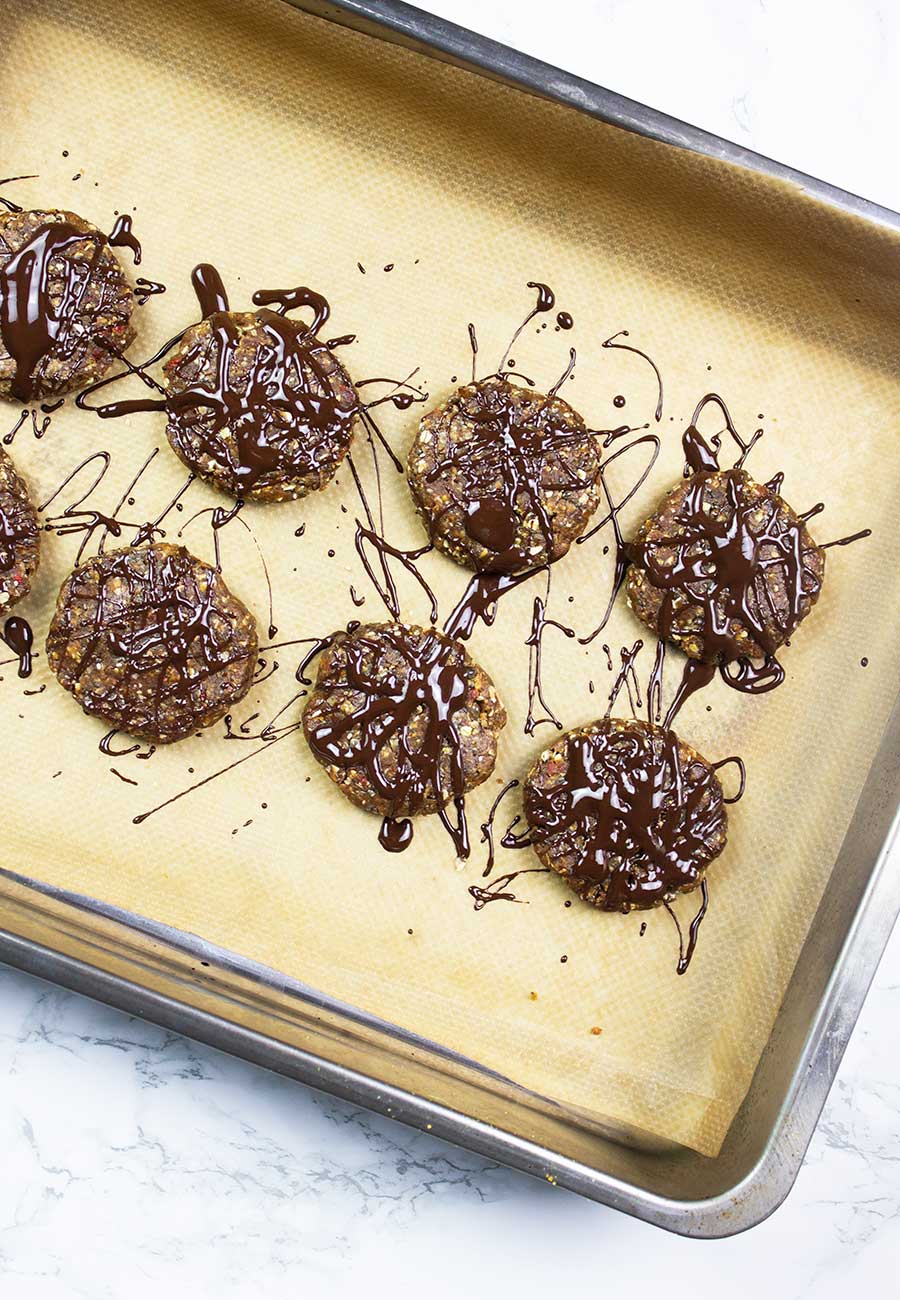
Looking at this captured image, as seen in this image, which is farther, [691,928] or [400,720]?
[691,928]

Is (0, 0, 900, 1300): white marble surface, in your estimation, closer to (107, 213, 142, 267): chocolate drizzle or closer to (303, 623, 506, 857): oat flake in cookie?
(303, 623, 506, 857): oat flake in cookie

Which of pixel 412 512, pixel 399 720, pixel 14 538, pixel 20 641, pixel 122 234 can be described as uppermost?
pixel 122 234

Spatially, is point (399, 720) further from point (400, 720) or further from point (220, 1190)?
point (220, 1190)

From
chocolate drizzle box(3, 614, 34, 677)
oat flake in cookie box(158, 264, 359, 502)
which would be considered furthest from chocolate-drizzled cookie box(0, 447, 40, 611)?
oat flake in cookie box(158, 264, 359, 502)

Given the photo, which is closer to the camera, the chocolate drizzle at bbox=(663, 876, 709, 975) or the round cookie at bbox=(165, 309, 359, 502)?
the round cookie at bbox=(165, 309, 359, 502)

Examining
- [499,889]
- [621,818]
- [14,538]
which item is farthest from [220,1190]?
[14,538]

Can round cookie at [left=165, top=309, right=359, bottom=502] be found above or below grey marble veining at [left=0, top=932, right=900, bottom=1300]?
above

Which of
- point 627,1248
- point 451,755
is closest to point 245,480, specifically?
point 451,755
